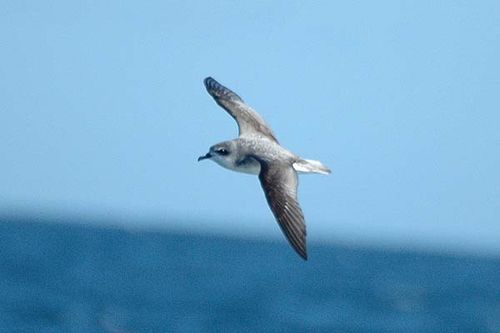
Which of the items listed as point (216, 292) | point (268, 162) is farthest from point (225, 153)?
point (216, 292)

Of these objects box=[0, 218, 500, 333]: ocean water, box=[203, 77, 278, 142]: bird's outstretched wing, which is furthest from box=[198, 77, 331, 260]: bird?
box=[0, 218, 500, 333]: ocean water

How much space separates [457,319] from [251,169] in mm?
27092

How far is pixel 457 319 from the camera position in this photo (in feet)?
152

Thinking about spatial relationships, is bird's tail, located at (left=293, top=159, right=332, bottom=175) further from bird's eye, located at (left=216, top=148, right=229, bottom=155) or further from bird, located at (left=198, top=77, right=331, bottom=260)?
bird's eye, located at (left=216, top=148, right=229, bottom=155)

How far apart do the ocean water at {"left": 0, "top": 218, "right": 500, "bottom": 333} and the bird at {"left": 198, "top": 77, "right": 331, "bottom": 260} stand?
41.4 feet

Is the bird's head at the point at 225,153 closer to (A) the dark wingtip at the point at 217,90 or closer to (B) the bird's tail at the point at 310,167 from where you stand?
(B) the bird's tail at the point at 310,167

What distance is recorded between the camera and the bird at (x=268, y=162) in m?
19.0

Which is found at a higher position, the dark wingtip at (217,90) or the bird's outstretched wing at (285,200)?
the dark wingtip at (217,90)

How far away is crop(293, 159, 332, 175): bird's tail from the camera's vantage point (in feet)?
65.9

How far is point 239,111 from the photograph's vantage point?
2258cm

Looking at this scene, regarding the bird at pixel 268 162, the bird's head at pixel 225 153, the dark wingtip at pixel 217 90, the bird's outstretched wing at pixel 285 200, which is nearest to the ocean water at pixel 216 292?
the dark wingtip at pixel 217 90

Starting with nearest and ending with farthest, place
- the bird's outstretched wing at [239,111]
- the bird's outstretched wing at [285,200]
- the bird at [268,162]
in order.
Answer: the bird's outstretched wing at [285,200]
the bird at [268,162]
the bird's outstretched wing at [239,111]

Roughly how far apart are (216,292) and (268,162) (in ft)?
107

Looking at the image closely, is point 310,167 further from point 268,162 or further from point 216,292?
point 216,292
